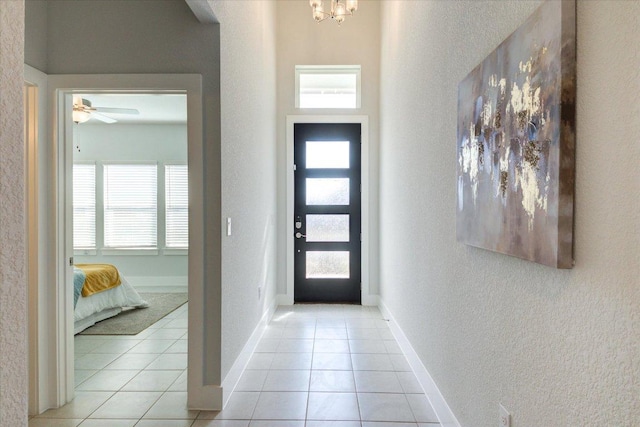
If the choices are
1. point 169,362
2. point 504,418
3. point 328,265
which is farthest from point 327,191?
point 504,418

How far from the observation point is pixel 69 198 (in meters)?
2.40

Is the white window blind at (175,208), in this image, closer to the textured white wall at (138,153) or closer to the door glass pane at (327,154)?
the textured white wall at (138,153)

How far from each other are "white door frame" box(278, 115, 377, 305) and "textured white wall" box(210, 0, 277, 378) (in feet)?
1.46

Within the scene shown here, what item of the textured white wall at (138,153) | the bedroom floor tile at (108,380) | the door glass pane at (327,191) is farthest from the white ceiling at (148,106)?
the bedroom floor tile at (108,380)

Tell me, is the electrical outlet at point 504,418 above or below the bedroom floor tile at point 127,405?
above

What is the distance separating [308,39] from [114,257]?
15.1 feet

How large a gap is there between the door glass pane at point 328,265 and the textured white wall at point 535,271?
2082 mm

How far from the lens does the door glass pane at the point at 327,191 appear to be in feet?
15.8

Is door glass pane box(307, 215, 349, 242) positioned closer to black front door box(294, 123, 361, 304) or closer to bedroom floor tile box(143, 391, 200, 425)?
black front door box(294, 123, 361, 304)

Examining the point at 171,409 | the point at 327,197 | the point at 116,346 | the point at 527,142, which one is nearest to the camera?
the point at 527,142

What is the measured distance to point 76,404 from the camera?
236 cm

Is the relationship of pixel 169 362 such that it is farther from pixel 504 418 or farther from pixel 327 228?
pixel 504 418

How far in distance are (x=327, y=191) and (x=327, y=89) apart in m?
1.32

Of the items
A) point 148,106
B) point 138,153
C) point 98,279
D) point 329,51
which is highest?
point 329,51
